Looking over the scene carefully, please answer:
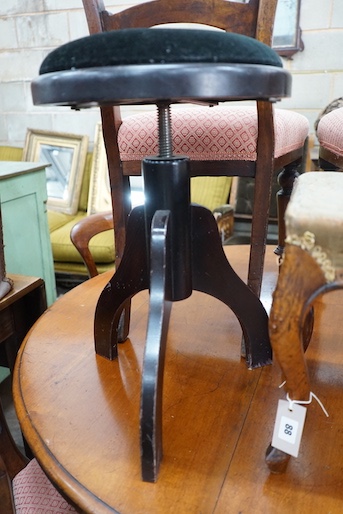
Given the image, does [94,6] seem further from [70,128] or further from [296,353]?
[70,128]

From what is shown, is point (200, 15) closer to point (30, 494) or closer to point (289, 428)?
point (289, 428)

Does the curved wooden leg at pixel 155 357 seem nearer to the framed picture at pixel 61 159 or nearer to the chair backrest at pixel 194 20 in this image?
the chair backrest at pixel 194 20

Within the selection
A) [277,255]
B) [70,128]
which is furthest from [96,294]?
[70,128]

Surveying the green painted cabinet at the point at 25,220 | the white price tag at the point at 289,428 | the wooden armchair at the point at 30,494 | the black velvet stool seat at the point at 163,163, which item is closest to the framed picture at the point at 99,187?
the green painted cabinet at the point at 25,220

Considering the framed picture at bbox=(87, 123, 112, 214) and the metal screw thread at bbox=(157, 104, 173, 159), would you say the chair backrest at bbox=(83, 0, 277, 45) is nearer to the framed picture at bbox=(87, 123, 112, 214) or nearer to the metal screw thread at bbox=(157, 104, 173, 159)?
the metal screw thread at bbox=(157, 104, 173, 159)

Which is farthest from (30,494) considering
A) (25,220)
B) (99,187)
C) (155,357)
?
(99,187)

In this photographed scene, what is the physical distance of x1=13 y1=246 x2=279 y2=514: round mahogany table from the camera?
59cm

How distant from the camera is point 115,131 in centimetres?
92

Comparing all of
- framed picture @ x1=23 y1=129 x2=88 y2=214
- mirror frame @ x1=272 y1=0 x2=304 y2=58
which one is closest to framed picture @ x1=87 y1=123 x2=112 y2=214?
framed picture @ x1=23 y1=129 x2=88 y2=214

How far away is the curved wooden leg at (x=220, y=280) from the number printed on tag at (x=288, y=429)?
249 mm

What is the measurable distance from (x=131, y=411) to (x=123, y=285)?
0.22 m

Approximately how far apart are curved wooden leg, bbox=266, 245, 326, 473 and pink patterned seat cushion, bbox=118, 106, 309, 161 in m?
0.36

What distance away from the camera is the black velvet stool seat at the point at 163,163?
1.70 feet

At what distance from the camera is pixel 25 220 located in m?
1.81
